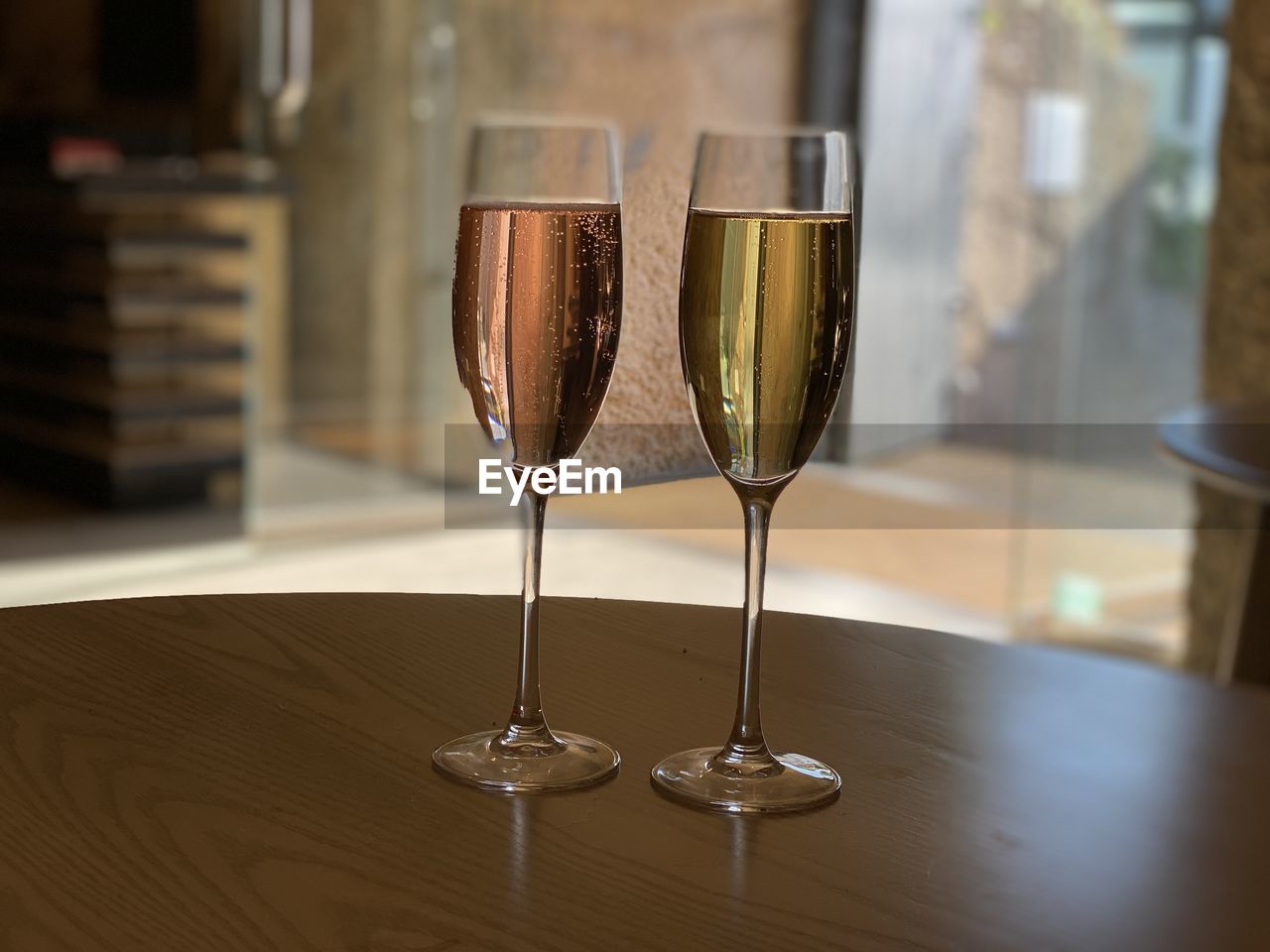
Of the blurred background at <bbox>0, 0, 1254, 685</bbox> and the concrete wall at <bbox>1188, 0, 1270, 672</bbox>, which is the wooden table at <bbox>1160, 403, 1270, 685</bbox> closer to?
the concrete wall at <bbox>1188, 0, 1270, 672</bbox>

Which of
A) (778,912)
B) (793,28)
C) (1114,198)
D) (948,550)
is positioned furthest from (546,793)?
(793,28)

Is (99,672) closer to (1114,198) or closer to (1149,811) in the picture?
(1149,811)

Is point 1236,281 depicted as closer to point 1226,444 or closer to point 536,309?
point 1226,444

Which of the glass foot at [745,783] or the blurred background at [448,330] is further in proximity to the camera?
the blurred background at [448,330]

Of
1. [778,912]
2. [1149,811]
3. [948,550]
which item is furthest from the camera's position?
[948,550]

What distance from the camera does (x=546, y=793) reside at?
514 millimetres

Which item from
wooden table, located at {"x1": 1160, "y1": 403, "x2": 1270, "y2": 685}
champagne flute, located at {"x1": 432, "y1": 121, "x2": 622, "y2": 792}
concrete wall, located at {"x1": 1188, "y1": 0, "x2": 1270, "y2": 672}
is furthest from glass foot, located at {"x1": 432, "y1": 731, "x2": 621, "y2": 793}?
concrete wall, located at {"x1": 1188, "y1": 0, "x2": 1270, "y2": 672}

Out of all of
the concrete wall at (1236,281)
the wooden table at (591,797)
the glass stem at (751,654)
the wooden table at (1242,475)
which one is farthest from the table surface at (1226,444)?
the concrete wall at (1236,281)

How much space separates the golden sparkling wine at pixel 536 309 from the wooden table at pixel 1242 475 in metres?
0.73

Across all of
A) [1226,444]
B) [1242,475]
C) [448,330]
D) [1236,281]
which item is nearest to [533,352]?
[1242,475]

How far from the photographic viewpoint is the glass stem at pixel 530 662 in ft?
1.79

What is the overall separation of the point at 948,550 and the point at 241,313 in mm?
1965

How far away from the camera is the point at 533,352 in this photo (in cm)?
52

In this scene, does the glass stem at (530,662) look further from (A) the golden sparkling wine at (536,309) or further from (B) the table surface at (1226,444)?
(B) the table surface at (1226,444)
